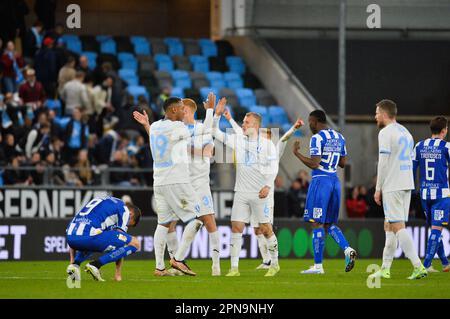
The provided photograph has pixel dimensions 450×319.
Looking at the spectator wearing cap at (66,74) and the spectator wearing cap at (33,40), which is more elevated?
the spectator wearing cap at (33,40)

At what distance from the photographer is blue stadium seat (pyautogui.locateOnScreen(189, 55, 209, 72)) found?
30.6 meters

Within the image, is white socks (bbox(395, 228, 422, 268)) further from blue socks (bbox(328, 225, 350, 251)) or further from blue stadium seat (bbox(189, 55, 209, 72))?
blue stadium seat (bbox(189, 55, 209, 72))

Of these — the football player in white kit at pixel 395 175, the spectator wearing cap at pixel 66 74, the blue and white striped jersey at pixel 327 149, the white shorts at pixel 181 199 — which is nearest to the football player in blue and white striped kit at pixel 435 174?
the blue and white striped jersey at pixel 327 149

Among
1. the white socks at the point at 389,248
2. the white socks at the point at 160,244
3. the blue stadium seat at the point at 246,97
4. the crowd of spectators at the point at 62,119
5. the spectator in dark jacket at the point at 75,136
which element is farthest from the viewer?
the blue stadium seat at the point at 246,97

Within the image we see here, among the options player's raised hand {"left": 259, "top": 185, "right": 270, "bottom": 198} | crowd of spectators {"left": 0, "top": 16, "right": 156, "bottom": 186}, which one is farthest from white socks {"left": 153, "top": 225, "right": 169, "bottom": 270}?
crowd of spectators {"left": 0, "top": 16, "right": 156, "bottom": 186}

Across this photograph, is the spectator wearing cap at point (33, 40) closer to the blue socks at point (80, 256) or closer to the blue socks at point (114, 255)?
the blue socks at point (80, 256)

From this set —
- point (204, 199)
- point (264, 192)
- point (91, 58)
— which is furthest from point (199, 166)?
point (91, 58)

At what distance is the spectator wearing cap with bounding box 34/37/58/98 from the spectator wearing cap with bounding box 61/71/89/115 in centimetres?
80

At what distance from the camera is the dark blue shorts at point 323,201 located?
52.0ft

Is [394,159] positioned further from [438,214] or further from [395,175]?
[438,214]

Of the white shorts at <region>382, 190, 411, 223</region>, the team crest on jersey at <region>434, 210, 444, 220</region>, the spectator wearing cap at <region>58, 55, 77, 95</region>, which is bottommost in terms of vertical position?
the team crest on jersey at <region>434, 210, 444, 220</region>

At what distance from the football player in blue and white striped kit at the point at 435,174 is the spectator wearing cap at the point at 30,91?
10247mm
